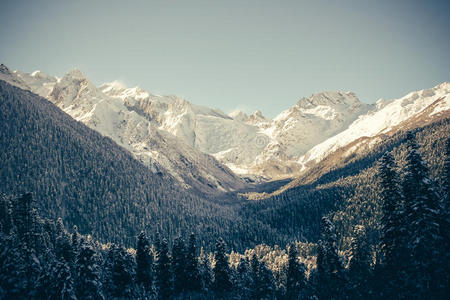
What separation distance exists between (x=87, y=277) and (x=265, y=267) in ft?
132

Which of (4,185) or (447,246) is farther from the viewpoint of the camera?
(4,185)

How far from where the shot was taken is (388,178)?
4725 centimetres

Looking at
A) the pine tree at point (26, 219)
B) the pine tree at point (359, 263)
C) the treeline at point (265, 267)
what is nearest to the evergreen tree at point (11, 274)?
the treeline at point (265, 267)

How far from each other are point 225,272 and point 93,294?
28.3 meters

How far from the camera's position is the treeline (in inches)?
1676

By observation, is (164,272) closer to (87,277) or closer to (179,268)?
(179,268)

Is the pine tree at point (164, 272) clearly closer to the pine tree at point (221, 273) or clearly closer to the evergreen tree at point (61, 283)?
the pine tree at point (221, 273)

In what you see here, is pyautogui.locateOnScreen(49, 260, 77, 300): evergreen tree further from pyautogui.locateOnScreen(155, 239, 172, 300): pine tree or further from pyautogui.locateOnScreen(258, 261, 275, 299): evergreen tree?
pyautogui.locateOnScreen(258, 261, 275, 299): evergreen tree

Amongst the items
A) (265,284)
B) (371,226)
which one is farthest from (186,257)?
(371,226)

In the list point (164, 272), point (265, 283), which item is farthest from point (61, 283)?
point (265, 283)

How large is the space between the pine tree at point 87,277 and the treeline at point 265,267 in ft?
0.50

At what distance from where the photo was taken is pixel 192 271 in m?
72.2

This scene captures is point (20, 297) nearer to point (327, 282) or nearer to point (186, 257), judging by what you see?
point (186, 257)

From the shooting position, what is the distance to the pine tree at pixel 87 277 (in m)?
55.1
